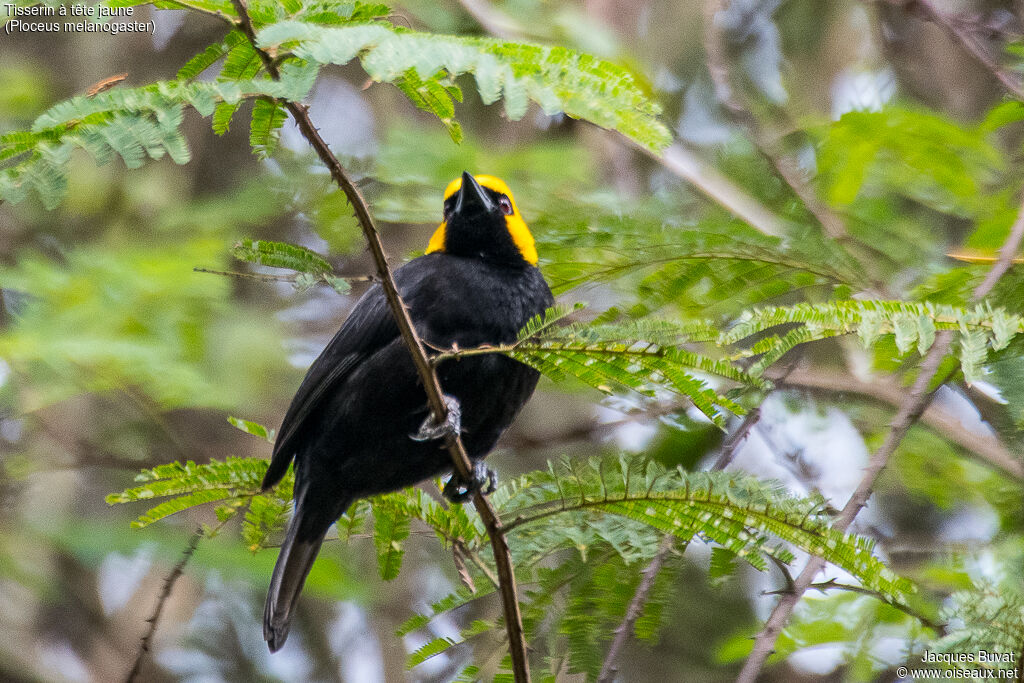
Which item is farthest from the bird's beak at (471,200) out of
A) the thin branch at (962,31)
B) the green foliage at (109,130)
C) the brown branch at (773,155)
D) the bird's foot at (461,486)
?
the thin branch at (962,31)

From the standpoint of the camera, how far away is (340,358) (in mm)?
3182

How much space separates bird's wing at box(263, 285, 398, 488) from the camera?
123 inches

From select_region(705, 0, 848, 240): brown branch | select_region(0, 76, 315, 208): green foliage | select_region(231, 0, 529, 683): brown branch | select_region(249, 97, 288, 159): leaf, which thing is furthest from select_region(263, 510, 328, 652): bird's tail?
select_region(705, 0, 848, 240): brown branch

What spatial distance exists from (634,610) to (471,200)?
1581 millimetres

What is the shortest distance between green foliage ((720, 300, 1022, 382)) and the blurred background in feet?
3.38

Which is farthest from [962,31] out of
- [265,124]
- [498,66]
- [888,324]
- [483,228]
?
[265,124]

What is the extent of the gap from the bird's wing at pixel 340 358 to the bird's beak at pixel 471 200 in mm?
470

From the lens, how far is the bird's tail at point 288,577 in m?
3.03

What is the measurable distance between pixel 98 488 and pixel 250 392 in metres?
1.84

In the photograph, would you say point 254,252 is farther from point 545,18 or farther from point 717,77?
point 545,18

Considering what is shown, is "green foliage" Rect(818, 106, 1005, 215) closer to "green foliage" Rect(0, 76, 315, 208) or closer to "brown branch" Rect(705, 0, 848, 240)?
"brown branch" Rect(705, 0, 848, 240)

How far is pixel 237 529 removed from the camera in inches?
253

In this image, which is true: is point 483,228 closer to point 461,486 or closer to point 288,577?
point 461,486

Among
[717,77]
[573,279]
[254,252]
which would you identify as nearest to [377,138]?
[717,77]
